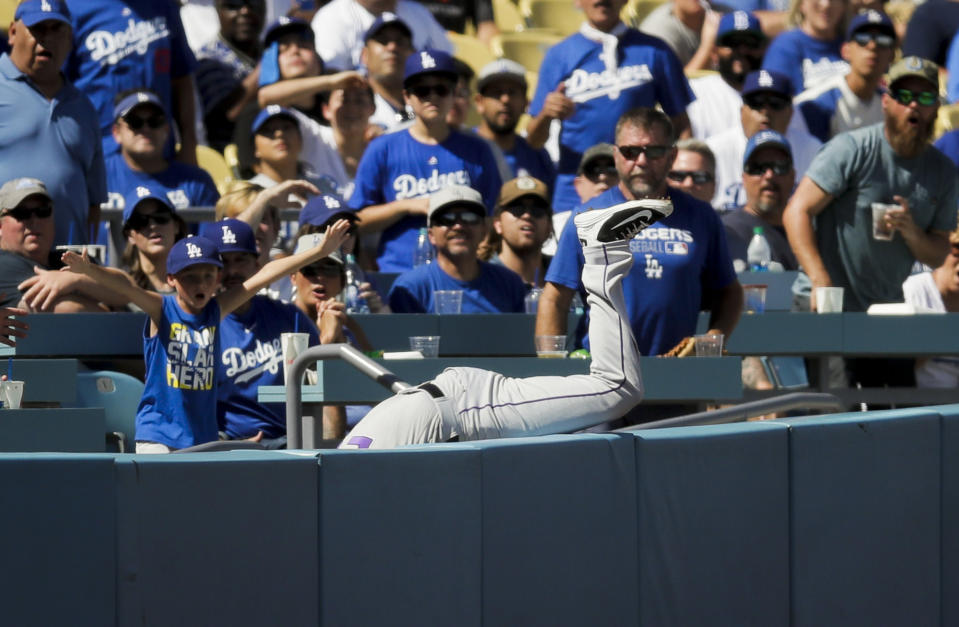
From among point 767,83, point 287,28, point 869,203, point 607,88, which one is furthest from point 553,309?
point 767,83

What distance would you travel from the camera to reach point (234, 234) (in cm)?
665

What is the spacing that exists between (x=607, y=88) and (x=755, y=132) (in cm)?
103

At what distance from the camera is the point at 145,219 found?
7.09 metres

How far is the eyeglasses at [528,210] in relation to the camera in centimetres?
811

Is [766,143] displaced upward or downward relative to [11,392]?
upward

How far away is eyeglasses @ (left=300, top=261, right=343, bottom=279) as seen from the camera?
22.8ft

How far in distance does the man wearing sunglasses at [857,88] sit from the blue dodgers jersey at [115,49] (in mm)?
4505

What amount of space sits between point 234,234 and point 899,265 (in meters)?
3.68

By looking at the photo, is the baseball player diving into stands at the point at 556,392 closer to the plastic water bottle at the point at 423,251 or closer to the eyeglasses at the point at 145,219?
the eyeglasses at the point at 145,219

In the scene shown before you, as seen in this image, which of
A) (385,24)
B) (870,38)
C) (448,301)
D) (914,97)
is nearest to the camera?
(448,301)

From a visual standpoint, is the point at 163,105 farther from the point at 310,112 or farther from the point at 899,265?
the point at 899,265

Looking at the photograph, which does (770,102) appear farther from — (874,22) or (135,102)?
(135,102)

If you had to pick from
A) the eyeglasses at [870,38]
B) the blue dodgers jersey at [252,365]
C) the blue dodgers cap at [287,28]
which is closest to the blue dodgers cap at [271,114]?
the blue dodgers cap at [287,28]

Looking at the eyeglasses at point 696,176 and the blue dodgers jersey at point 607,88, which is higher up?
the blue dodgers jersey at point 607,88
